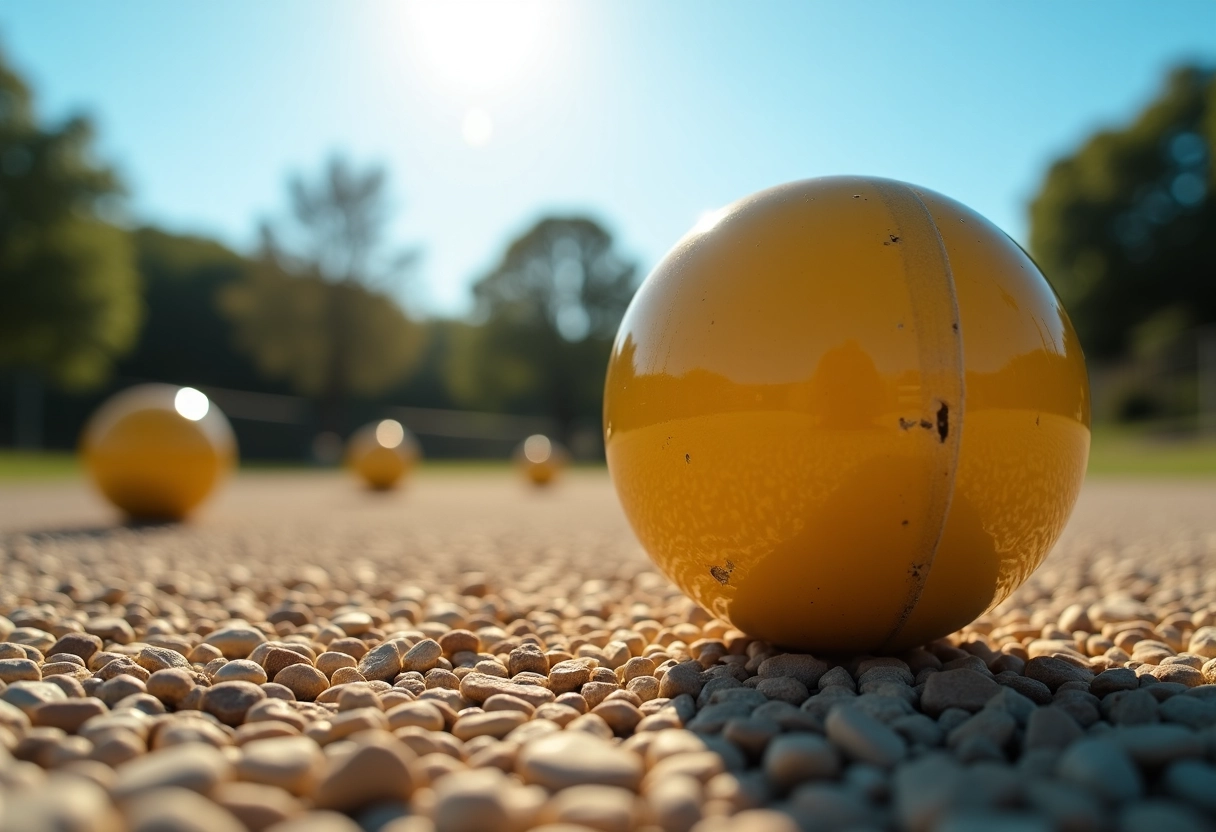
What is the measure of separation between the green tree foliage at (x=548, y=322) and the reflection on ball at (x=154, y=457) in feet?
113

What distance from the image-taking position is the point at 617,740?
6.79 feet

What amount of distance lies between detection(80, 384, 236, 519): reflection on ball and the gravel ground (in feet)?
10.1

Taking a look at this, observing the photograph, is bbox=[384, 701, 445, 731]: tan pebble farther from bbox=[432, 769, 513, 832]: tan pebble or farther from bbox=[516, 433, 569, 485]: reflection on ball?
bbox=[516, 433, 569, 485]: reflection on ball

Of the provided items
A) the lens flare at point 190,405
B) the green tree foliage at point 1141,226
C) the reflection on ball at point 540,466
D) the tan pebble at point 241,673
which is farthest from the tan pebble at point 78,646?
the green tree foliage at point 1141,226

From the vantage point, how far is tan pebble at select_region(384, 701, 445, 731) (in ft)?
6.74

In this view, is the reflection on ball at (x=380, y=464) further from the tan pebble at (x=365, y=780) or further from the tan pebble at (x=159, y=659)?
the tan pebble at (x=365, y=780)

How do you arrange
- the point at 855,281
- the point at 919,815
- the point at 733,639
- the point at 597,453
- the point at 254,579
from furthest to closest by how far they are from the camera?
the point at 597,453
the point at 254,579
the point at 733,639
the point at 855,281
the point at 919,815

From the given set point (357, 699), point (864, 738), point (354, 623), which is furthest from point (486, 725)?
point (354, 623)

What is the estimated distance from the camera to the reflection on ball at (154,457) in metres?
7.58

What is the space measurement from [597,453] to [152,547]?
35.0 meters

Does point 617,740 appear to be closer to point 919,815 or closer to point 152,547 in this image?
point 919,815

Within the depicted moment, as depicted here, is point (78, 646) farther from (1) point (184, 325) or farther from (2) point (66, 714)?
(1) point (184, 325)

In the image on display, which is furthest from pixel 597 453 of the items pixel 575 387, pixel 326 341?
pixel 326 341

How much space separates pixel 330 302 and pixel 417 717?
117ft
